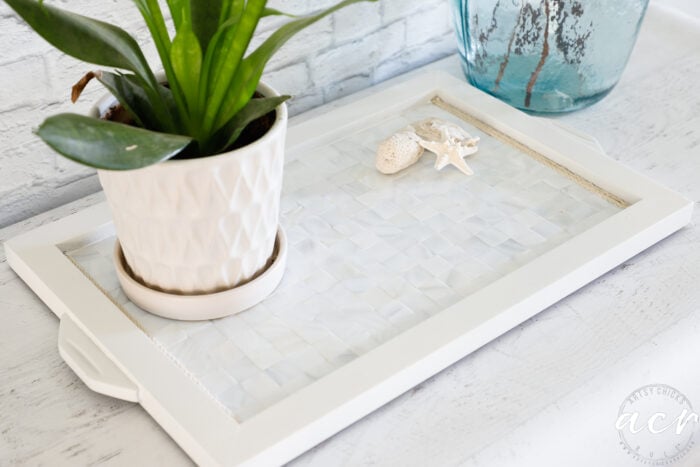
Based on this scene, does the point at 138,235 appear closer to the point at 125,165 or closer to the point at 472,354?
the point at 125,165

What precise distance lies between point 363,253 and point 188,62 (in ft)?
0.79

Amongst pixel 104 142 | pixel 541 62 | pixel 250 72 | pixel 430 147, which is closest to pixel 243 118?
pixel 250 72

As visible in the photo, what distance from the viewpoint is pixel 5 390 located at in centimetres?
65

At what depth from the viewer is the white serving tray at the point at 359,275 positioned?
2.01 feet

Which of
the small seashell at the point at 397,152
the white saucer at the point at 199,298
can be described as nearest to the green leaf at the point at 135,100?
the white saucer at the point at 199,298

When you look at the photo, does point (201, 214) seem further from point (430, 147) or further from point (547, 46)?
point (547, 46)

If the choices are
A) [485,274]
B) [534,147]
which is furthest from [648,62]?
Result: [485,274]

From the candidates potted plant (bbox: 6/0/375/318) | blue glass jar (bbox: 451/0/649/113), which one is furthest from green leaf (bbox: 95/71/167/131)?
blue glass jar (bbox: 451/0/649/113)

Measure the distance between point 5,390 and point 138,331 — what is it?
11cm

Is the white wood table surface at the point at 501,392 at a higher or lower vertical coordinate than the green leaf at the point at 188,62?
lower

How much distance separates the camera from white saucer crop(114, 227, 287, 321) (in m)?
0.67

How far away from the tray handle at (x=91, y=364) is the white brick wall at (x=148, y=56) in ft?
0.69

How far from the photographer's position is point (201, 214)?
2.03 ft

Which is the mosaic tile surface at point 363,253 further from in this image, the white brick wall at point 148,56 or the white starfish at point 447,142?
the white brick wall at point 148,56
